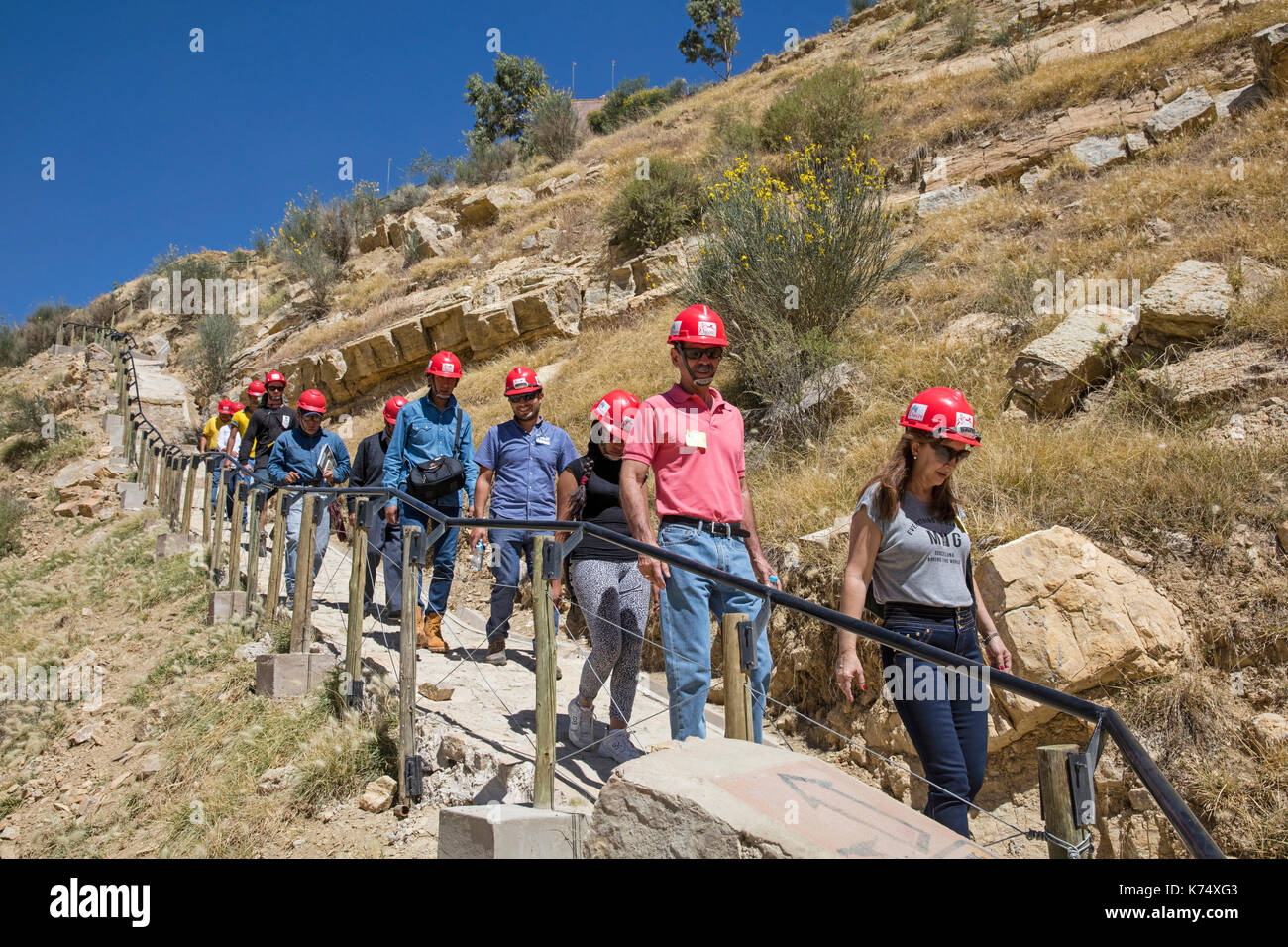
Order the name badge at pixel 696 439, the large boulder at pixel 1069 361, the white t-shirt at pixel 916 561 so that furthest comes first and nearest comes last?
the large boulder at pixel 1069 361, the name badge at pixel 696 439, the white t-shirt at pixel 916 561

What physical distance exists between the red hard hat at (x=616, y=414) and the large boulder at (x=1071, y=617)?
7.04ft

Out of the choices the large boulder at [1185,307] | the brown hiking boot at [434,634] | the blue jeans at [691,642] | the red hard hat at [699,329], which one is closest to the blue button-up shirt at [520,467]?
the brown hiking boot at [434,634]

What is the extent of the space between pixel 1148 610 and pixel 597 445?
2.99 m

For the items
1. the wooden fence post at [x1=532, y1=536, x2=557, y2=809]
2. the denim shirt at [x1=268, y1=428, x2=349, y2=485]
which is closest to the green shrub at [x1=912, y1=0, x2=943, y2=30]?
the denim shirt at [x1=268, y1=428, x2=349, y2=485]

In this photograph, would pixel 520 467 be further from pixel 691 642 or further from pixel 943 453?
pixel 943 453

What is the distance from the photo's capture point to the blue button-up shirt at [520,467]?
225 inches

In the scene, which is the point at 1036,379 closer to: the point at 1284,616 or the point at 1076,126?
the point at 1284,616

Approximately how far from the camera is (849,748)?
498 centimetres

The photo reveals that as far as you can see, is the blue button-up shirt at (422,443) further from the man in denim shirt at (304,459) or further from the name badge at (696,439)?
the name badge at (696,439)

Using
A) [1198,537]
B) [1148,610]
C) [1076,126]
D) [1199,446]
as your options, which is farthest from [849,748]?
[1076,126]

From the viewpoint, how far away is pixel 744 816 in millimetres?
2113

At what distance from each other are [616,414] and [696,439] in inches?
41.4

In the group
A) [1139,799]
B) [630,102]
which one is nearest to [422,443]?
[1139,799]
